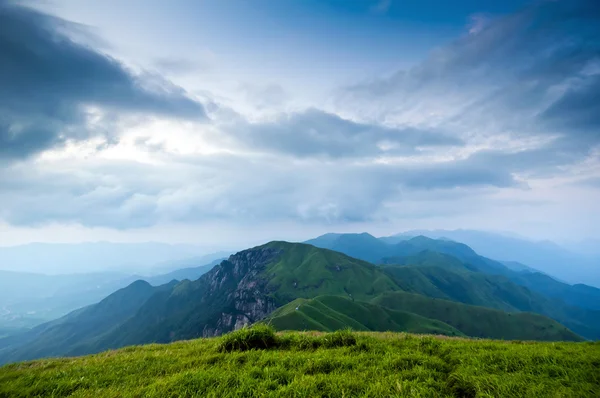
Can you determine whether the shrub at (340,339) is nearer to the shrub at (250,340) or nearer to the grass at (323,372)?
the grass at (323,372)

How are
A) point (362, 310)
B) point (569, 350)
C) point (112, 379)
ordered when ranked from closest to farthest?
point (112, 379) < point (569, 350) < point (362, 310)

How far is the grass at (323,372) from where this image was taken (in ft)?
23.9

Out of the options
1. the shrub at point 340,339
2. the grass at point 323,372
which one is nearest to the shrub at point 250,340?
the grass at point 323,372

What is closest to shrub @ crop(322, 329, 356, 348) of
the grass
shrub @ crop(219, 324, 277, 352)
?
the grass

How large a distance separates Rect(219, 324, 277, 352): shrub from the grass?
0.13 feet

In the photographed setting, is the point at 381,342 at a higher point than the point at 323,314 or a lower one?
higher

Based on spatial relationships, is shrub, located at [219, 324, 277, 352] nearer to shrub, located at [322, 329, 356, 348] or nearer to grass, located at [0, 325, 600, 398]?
grass, located at [0, 325, 600, 398]

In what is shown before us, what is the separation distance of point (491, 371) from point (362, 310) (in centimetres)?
20913

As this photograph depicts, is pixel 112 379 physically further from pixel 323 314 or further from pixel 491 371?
pixel 323 314

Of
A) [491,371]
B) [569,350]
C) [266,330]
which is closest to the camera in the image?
[491,371]

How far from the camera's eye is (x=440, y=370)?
8656 mm

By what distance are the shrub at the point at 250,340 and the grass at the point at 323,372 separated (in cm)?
4

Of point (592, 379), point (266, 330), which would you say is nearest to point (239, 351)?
point (266, 330)

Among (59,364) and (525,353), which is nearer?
(525,353)
